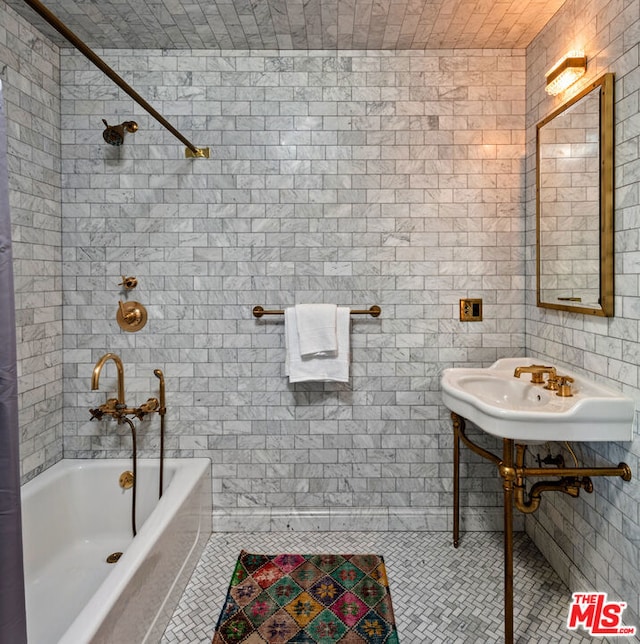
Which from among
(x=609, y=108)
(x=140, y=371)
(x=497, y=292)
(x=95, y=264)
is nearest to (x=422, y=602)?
(x=497, y=292)

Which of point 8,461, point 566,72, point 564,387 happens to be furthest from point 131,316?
point 566,72

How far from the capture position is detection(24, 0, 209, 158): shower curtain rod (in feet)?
3.64

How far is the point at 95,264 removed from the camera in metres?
2.30

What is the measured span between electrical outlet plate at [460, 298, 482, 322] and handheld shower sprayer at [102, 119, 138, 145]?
1856mm

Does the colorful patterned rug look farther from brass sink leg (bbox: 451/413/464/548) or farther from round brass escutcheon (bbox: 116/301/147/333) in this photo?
round brass escutcheon (bbox: 116/301/147/333)

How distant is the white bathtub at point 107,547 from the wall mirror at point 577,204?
1881 mm

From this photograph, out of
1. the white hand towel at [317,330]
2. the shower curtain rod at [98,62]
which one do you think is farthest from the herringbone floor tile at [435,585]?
the shower curtain rod at [98,62]

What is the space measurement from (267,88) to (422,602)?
99.0 inches

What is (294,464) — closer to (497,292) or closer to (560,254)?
(497,292)

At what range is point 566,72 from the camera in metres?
1.77

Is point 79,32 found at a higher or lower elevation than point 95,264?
higher

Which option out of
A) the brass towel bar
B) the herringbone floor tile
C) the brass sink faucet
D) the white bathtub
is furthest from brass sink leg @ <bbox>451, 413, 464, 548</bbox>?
the white bathtub

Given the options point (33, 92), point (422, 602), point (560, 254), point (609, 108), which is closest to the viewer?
point (609, 108)

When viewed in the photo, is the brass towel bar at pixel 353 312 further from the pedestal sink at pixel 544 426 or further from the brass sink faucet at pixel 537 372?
the brass sink faucet at pixel 537 372
